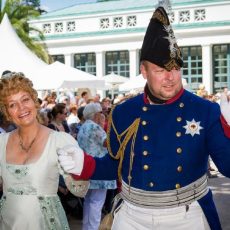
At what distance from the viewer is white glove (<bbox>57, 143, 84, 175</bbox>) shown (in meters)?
2.96

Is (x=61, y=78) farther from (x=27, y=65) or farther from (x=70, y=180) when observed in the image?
(x=70, y=180)

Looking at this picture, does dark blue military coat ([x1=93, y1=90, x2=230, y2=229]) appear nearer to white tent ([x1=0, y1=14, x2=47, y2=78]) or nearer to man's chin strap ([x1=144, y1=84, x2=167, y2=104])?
man's chin strap ([x1=144, y1=84, x2=167, y2=104])

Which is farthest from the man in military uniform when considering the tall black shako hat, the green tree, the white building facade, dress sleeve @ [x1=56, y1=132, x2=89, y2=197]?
the white building facade

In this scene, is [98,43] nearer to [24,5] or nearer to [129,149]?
[24,5]

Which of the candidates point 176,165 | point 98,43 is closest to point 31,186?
point 176,165

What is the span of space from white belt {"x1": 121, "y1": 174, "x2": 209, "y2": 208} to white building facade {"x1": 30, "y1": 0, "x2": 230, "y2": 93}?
26.9 m

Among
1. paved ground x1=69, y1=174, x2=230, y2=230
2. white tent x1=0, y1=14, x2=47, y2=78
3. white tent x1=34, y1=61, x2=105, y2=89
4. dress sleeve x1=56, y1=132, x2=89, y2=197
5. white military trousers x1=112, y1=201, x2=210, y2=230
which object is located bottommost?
paved ground x1=69, y1=174, x2=230, y2=230

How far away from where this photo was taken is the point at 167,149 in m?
2.87

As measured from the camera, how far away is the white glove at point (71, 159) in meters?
2.96

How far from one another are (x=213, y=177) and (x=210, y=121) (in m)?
8.48

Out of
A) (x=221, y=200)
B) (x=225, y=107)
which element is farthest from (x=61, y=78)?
(x=225, y=107)

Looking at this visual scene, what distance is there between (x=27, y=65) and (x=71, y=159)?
241 inches

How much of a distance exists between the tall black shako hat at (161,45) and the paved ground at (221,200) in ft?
13.4

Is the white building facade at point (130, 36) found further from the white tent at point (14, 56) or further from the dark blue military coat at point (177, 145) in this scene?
the dark blue military coat at point (177, 145)
